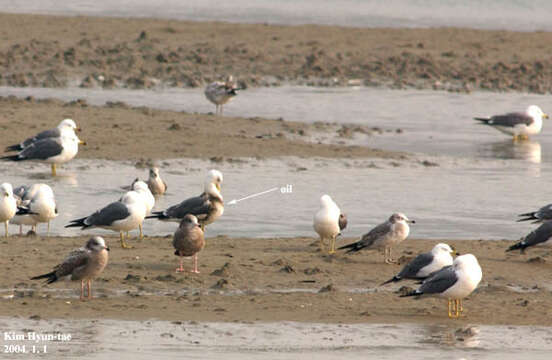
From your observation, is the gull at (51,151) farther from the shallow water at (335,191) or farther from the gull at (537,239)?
the gull at (537,239)

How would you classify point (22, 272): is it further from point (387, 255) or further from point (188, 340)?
point (387, 255)

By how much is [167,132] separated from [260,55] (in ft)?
38.5

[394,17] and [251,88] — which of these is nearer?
[251,88]

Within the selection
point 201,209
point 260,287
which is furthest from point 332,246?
point 260,287

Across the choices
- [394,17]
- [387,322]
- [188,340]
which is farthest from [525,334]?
[394,17]

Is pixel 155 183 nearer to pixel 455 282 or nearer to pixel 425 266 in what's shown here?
pixel 425 266

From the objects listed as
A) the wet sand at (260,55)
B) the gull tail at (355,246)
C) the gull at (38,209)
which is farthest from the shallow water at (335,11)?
the gull tail at (355,246)

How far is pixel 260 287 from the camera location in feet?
43.4

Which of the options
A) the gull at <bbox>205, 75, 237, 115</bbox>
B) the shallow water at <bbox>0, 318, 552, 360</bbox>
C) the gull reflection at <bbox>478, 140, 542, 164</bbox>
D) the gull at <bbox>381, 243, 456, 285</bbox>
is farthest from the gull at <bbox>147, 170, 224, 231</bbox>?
the gull at <bbox>205, 75, 237, 115</bbox>

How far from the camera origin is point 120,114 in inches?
1028

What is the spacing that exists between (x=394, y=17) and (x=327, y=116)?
21.7 metres

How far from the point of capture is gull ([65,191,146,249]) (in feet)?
49.2

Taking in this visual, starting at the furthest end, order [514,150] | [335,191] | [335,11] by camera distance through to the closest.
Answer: [335,11] → [514,150] → [335,191]

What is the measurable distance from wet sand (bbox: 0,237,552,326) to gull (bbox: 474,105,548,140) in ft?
34.8
